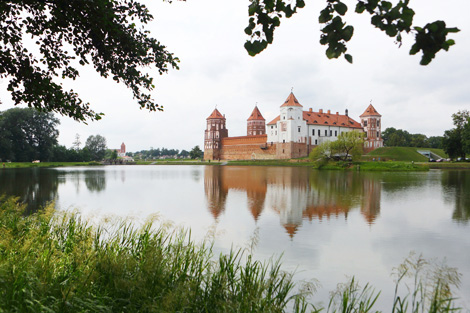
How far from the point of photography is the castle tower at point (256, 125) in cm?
8481

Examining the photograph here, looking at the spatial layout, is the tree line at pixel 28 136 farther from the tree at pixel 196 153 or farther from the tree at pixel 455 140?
the tree at pixel 455 140

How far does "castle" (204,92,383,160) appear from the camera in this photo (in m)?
71.6

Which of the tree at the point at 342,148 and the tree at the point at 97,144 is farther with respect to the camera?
the tree at the point at 97,144

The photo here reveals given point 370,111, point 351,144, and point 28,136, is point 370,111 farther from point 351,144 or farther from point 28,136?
point 28,136

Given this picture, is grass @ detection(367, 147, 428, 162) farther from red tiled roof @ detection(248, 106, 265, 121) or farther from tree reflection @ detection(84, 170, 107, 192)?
tree reflection @ detection(84, 170, 107, 192)

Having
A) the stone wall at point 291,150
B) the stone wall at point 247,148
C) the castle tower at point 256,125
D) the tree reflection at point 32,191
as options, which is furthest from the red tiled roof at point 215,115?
the tree reflection at point 32,191

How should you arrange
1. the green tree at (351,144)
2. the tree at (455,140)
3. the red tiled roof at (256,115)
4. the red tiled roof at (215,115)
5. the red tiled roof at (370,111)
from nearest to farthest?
1. the green tree at (351,144)
2. the tree at (455,140)
3. the red tiled roof at (370,111)
4. the red tiled roof at (256,115)
5. the red tiled roof at (215,115)

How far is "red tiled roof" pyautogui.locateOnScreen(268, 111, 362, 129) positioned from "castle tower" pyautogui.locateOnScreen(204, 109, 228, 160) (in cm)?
1573

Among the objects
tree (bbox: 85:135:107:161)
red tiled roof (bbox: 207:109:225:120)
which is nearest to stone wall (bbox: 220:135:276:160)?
red tiled roof (bbox: 207:109:225:120)

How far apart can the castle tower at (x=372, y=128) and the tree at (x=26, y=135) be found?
5985 centimetres

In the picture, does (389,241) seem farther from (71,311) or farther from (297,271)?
(71,311)

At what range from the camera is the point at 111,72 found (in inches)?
232

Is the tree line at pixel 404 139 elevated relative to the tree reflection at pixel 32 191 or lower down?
elevated

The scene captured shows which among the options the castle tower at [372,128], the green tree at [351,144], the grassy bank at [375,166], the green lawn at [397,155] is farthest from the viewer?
the castle tower at [372,128]
